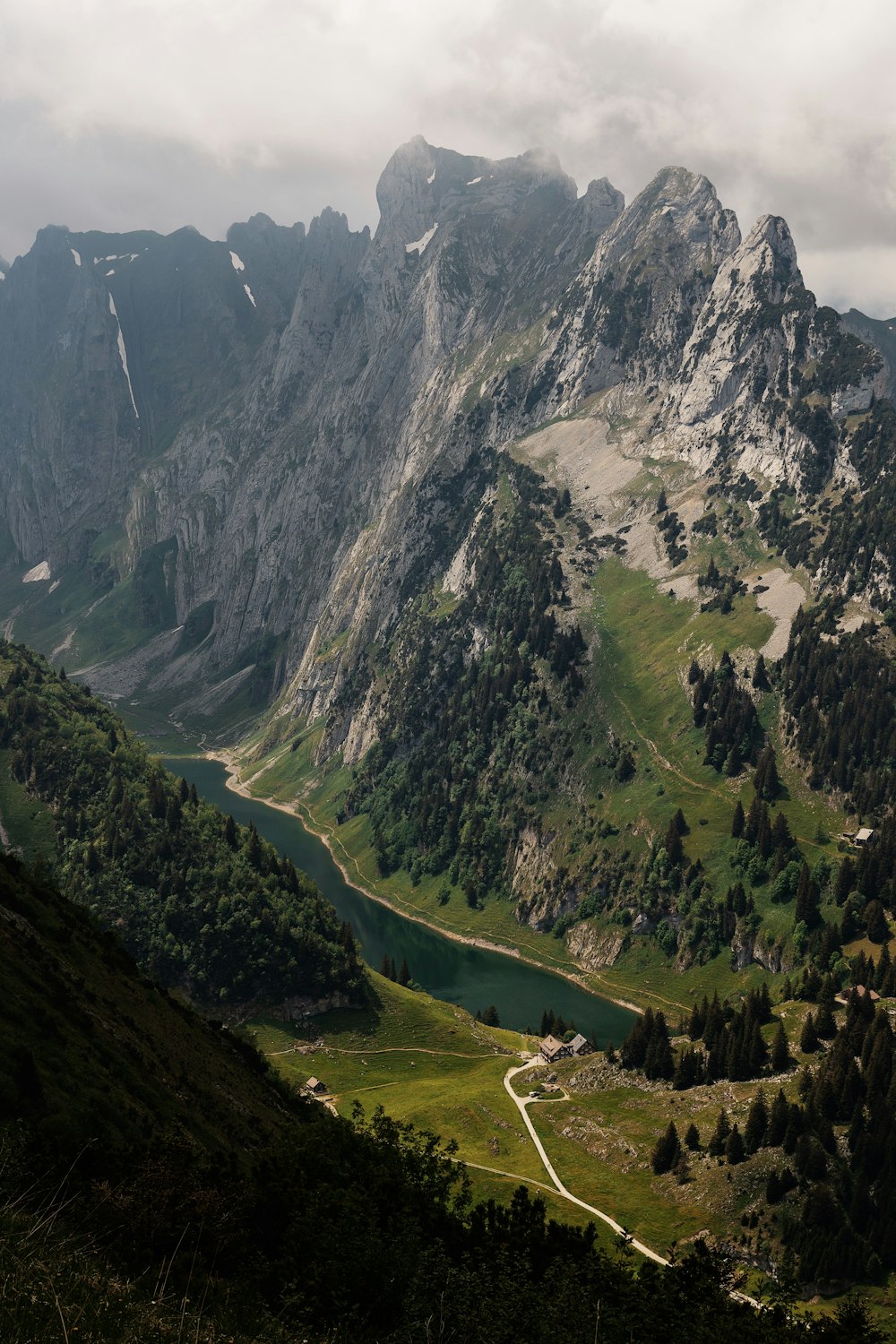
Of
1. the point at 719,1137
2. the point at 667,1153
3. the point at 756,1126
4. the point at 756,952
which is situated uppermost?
the point at 756,952

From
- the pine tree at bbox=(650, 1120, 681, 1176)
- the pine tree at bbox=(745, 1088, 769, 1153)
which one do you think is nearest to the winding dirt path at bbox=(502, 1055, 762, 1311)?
the pine tree at bbox=(650, 1120, 681, 1176)

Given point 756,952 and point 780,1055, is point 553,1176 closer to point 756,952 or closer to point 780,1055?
point 780,1055

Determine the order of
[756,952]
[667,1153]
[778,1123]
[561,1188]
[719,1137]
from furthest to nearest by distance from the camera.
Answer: [756,952] → [667,1153] → [719,1137] → [561,1188] → [778,1123]

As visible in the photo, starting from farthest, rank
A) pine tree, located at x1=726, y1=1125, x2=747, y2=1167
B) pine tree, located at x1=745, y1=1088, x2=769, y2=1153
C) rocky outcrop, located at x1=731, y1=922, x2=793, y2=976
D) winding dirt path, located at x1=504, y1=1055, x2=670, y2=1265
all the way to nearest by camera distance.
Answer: rocky outcrop, located at x1=731, y1=922, x2=793, y2=976, pine tree, located at x1=745, y1=1088, x2=769, y2=1153, pine tree, located at x1=726, y1=1125, x2=747, y2=1167, winding dirt path, located at x1=504, y1=1055, x2=670, y2=1265

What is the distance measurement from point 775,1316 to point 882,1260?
147ft

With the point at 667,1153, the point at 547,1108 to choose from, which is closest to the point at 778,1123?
the point at 667,1153

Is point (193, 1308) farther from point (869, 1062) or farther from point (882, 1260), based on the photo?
point (869, 1062)

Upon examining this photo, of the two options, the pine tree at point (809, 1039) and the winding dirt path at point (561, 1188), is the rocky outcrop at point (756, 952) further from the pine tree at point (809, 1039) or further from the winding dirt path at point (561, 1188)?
the winding dirt path at point (561, 1188)

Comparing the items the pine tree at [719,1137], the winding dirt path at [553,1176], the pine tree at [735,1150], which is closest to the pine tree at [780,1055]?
the pine tree at [719,1137]

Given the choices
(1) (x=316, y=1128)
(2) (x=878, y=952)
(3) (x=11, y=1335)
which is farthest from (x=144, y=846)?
(3) (x=11, y=1335)

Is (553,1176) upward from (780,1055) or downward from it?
downward

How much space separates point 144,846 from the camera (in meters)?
174

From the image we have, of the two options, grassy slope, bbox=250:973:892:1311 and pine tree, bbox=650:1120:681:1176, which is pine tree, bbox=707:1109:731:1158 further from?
pine tree, bbox=650:1120:681:1176

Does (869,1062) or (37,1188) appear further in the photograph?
(869,1062)
